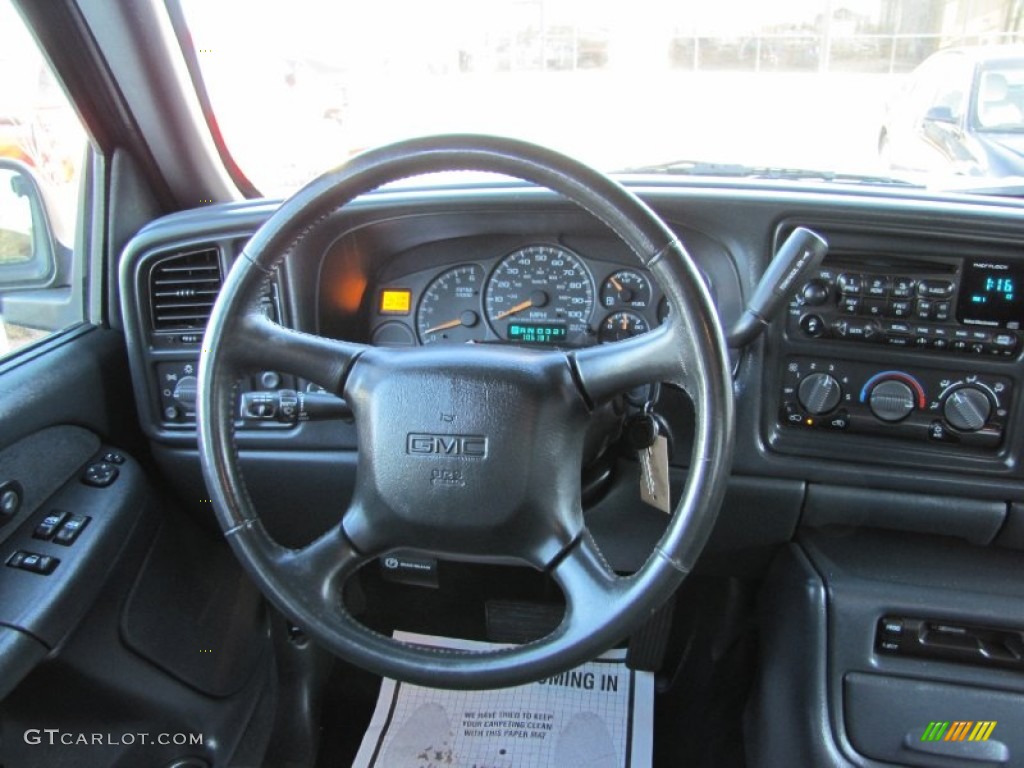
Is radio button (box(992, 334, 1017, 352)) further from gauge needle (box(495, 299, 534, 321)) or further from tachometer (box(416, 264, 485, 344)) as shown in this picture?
tachometer (box(416, 264, 485, 344))

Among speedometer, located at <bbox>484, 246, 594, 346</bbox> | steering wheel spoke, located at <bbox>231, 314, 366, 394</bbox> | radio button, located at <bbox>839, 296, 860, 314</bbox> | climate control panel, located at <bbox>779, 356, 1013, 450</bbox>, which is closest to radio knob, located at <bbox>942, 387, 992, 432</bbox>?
climate control panel, located at <bbox>779, 356, 1013, 450</bbox>

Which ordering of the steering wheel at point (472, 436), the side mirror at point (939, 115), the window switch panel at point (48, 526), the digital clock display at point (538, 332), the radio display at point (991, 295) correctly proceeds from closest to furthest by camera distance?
1. the steering wheel at point (472, 436)
2. the radio display at point (991, 295)
3. the window switch panel at point (48, 526)
4. the digital clock display at point (538, 332)
5. the side mirror at point (939, 115)

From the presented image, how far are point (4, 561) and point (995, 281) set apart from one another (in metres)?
1.75

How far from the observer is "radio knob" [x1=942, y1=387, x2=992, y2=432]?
1349mm

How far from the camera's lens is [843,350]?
4.53 feet

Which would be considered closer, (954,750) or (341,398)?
(341,398)

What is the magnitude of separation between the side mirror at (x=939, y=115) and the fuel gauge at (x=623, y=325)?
0.95 m

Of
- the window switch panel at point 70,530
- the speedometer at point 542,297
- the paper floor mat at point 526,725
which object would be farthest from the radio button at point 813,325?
the window switch panel at point 70,530

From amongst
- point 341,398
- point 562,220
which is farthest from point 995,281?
point 341,398

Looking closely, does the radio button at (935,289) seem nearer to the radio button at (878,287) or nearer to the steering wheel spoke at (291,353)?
the radio button at (878,287)

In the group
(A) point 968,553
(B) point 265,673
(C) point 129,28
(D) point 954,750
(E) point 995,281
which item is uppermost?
(C) point 129,28

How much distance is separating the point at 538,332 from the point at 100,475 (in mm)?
933

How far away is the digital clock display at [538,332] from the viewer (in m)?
1.53

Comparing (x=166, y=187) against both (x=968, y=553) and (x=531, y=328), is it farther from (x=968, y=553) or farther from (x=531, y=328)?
(x=968, y=553)
